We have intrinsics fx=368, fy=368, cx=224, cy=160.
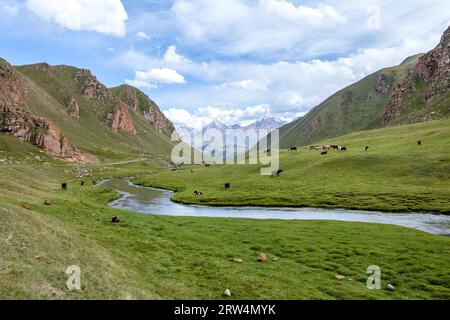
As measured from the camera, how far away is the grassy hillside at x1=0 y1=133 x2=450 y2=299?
19688 mm

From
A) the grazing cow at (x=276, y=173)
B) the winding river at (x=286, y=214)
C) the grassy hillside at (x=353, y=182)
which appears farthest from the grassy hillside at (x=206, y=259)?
the grazing cow at (x=276, y=173)

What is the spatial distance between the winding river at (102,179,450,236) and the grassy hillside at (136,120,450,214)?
3.10m

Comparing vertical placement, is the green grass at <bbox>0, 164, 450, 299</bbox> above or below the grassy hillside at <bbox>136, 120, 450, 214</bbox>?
below

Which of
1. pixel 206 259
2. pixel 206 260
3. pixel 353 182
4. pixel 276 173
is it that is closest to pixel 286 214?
pixel 353 182

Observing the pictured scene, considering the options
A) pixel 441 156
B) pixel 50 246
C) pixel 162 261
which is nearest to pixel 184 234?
pixel 162 261

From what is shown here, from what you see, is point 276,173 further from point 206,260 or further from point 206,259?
point 206,260

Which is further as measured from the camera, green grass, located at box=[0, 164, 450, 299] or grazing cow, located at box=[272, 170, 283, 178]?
grazing cow, located at box=[272, 170, 283, 178]

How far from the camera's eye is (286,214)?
58.2 meters

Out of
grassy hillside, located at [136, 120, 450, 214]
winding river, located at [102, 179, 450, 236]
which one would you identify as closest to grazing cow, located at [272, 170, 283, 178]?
grassy hillside, located at [136, 120, 450, 214]

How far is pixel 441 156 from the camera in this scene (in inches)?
2968

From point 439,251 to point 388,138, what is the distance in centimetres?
9012

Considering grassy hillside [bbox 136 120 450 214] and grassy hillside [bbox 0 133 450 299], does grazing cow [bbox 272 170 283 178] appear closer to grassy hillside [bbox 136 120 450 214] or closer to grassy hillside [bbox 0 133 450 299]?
grassy hillside [bbox 136 120 450 214]
